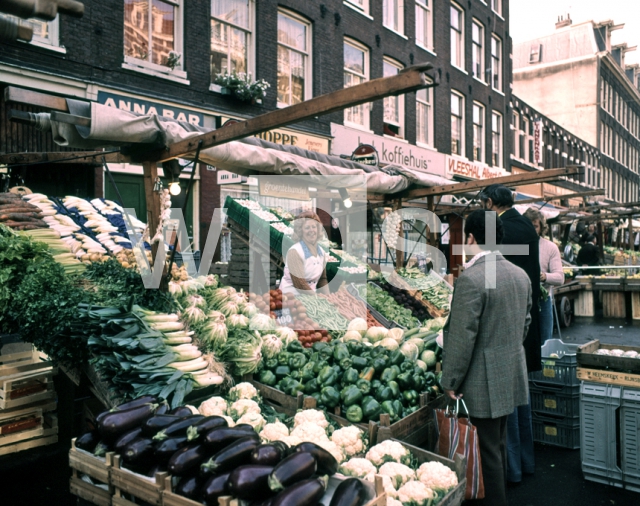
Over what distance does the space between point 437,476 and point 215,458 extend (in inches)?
51.8

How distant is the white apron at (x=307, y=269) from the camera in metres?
6.25

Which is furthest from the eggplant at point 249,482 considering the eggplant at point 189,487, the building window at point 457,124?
the building window at point 457,124

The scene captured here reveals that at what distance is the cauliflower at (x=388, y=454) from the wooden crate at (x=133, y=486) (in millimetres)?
1330

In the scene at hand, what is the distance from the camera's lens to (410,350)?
4.82 meters

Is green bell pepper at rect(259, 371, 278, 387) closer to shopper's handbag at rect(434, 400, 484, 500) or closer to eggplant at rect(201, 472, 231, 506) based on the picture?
shopper's handbag at rect(434, 400, 484, 500)

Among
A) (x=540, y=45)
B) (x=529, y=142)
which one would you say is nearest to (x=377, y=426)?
(x=529, y=142)

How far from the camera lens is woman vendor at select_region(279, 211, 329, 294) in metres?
6.25

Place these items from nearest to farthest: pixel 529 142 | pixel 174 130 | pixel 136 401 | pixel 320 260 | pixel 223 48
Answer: pixel 136 401, pixel 174 130, pixel 320 260, pixel 223 48, pixel 529 142

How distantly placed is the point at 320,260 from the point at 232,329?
225cm

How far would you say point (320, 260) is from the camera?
6516 millimetres

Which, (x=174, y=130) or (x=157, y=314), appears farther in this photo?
(x=174, y=130)

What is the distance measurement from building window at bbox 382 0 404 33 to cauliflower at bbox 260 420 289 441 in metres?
17.4

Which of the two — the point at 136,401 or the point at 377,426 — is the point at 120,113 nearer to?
the point at 136,401

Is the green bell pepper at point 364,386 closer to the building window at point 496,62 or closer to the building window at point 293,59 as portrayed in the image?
the building window at point 293,59
